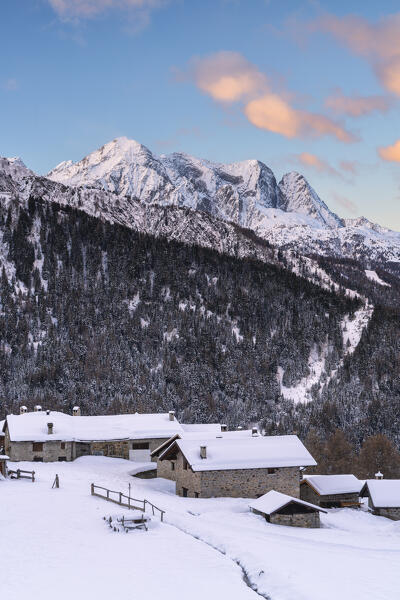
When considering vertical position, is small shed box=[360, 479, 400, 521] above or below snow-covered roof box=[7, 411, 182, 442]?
below

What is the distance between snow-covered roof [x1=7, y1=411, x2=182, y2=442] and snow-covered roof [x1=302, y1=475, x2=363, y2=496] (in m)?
21.4

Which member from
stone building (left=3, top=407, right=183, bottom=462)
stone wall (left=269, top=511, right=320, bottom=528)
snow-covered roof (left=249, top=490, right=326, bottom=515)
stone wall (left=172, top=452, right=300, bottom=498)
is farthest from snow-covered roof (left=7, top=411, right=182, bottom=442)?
stone wall (left=269, top=511, right=320, bottom=528)

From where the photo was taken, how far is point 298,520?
177ft

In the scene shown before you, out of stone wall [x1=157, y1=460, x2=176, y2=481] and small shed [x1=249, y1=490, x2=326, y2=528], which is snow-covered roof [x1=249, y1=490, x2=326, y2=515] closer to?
small shed [x1=249, y1=490, x2=326, y2=528]

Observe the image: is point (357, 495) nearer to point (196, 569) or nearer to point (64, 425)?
point (64, 425)

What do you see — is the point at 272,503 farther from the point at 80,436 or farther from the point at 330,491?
the point at 80,436

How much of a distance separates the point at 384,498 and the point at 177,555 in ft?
124

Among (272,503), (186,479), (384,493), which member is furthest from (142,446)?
(272,503)

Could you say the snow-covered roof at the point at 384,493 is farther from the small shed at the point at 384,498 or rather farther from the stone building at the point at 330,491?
the stone building at the point at 330,491

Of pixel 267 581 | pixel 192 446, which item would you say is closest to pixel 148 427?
pixel 192 446

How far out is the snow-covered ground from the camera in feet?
93.9

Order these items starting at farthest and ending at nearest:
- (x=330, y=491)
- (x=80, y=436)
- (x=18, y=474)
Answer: (x=80, y=436)
(x=330, y=491)
(x=18, y=474)

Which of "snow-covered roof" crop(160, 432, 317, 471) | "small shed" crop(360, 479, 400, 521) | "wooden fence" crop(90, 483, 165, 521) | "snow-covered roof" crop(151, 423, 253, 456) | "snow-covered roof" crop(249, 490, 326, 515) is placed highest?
"snow-covered roof" crop(151, 423, 253, 456)

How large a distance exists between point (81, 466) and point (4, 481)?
1873cm
